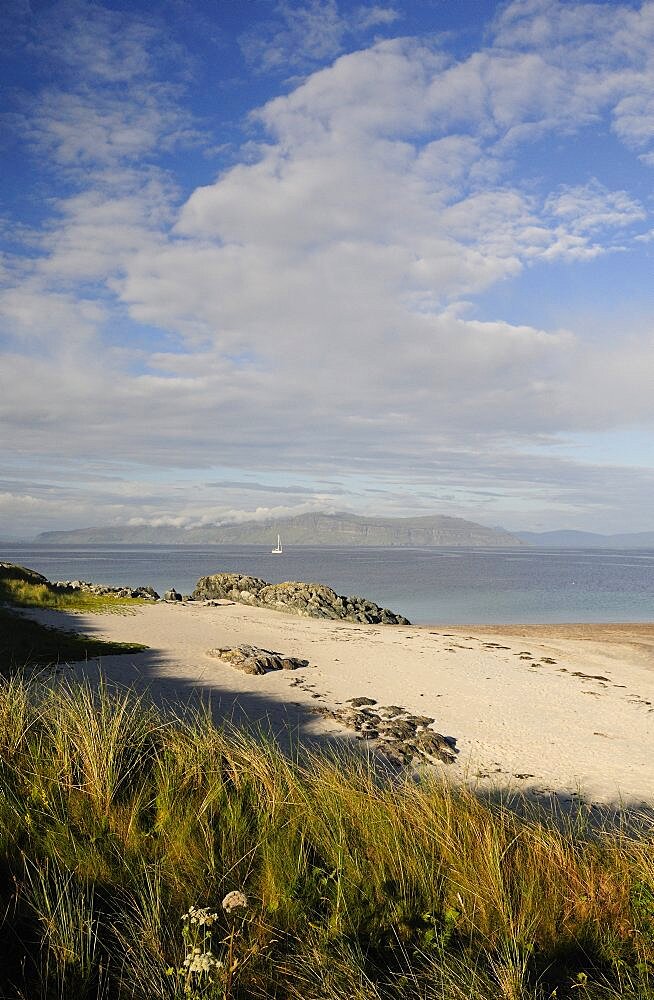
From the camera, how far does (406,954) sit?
319 cm

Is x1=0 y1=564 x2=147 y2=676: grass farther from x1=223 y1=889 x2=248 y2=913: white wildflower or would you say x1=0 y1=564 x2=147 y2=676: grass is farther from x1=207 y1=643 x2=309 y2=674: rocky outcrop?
x1=223 y1=889 x2=248 y2=913: white wildflower

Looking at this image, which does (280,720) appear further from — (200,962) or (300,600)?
(300,600)

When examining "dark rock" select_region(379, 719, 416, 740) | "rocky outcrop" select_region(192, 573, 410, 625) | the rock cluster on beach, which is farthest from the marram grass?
"rocky outcrop" select_region(192, 573, 410, 625)

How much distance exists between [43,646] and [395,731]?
→ 21.8 feet

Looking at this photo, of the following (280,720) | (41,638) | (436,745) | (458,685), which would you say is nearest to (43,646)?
(41,638)

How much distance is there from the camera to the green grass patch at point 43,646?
1078cm

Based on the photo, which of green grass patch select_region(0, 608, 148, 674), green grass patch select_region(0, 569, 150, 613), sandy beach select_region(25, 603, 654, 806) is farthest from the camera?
green grass patch select_region(0, 569, 150, 613)

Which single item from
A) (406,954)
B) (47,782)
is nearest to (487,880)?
(406,954)

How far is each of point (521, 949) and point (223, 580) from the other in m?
28.4

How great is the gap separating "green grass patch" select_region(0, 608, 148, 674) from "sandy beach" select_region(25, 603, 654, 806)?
A: 0.58 meters

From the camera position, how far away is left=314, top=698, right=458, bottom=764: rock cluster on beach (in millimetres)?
8438

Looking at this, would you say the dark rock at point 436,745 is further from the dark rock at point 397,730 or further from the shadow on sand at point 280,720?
the shadow on sand at point 280,720

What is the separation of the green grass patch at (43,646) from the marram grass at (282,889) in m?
6.17

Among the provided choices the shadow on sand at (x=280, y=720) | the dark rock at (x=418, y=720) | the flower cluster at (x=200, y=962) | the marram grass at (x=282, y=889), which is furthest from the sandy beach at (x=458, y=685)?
the flower cluster at (x=200, y=962)
